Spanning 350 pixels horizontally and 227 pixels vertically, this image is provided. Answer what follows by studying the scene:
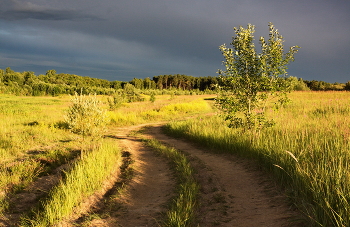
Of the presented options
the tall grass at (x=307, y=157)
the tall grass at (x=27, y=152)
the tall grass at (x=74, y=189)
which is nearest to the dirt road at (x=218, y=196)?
the tall grass at (x=307, y=157)

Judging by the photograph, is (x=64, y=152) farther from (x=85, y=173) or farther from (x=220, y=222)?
(x=220, y=222)

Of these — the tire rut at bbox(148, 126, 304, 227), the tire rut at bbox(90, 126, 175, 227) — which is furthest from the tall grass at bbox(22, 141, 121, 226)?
the tire rut at bbox(148, 126, 304, 227)

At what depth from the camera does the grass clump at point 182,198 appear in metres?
4.47

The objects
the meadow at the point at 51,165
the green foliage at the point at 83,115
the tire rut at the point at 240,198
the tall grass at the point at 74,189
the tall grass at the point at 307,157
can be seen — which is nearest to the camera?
the tall grass at the point at 307,157

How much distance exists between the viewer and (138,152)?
38.7 ft

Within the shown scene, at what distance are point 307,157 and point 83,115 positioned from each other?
28.0 feet

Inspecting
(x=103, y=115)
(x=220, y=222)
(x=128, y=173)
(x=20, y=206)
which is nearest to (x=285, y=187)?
(x=220, y=222)

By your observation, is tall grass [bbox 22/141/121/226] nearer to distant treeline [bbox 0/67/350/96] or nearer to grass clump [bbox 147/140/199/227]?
grass clump [bbox 147/140/199/227]

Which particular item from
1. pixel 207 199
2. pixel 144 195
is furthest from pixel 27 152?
pixel 207 199

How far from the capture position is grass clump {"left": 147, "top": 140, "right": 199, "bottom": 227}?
447 centimetres

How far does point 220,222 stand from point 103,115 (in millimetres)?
7513

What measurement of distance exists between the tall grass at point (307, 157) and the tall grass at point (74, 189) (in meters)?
4.63

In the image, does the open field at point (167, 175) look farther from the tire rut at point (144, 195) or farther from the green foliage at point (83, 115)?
the green foliage at point (83, 115)

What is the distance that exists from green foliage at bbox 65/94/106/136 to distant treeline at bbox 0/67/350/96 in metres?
8.64
